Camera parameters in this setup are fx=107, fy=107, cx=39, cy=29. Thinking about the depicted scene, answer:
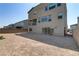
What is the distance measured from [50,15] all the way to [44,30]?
1.59 meters

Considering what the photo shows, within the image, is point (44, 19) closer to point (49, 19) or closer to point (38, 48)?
point (49, 19)

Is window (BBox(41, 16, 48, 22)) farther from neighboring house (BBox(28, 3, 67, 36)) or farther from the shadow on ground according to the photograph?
the shadow on ground

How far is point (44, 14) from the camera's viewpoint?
1040cm

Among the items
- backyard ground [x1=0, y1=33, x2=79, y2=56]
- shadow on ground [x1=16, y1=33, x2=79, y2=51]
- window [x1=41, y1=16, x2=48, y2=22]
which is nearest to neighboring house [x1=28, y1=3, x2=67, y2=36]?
window [x1=41, y1=16, x2=48, y2=22]

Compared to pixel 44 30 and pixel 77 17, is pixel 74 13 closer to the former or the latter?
pixel 77 17

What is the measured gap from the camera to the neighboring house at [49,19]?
867 cm

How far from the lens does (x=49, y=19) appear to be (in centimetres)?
984

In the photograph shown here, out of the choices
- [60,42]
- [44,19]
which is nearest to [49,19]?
[44,19]

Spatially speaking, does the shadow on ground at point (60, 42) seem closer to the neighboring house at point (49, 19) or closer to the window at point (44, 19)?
the neighboring house at point (49, 19)

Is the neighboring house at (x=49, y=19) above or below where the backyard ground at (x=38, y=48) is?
above

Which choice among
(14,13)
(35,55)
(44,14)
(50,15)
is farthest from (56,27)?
(35,55)

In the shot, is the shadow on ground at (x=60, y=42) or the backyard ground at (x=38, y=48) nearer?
the backyard ground at (x=38, y=48)

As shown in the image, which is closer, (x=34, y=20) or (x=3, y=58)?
(x=3, y=58)

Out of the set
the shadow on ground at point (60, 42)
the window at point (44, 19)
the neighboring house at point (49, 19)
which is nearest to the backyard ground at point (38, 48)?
the shadow on ground at point (60, 42)
